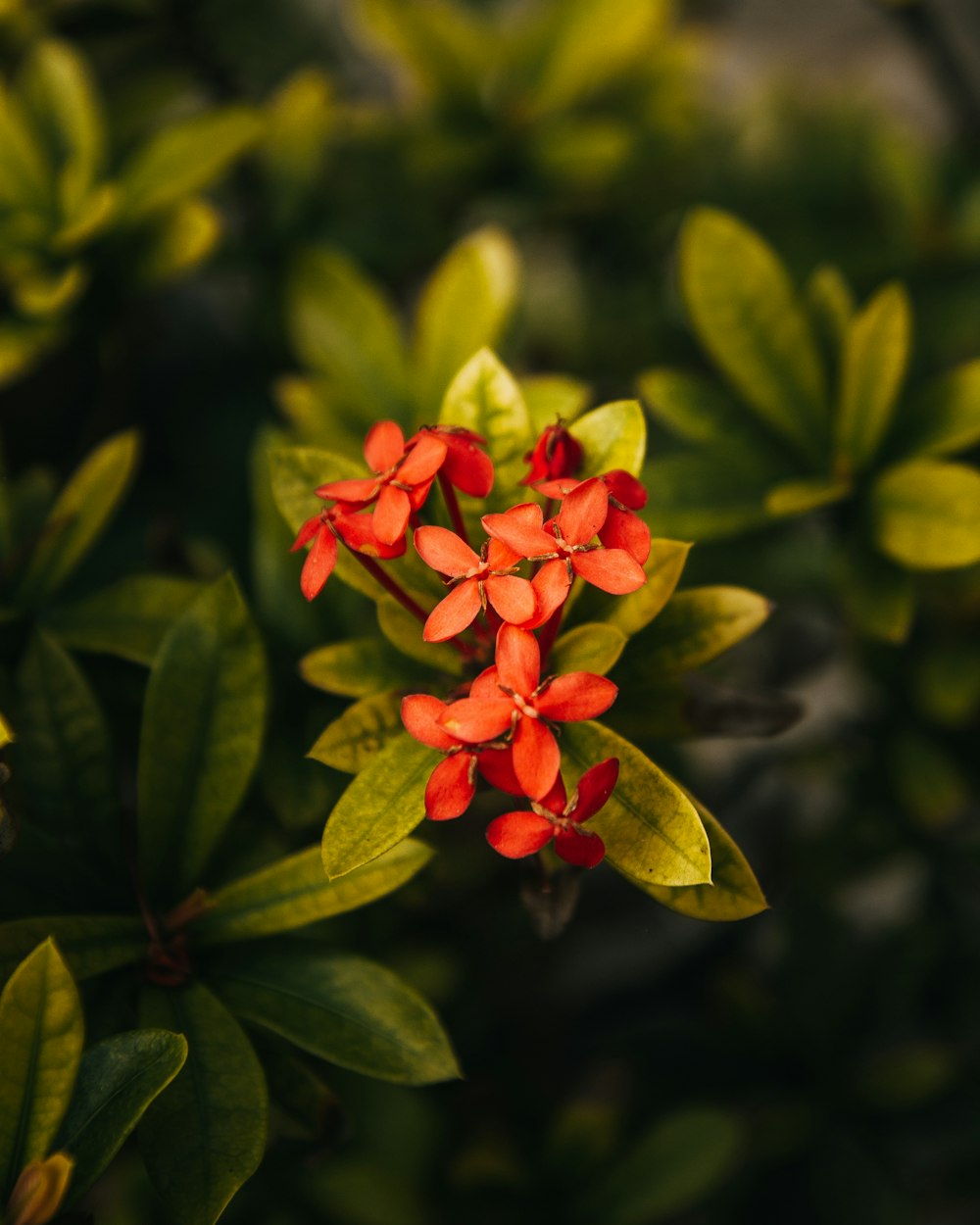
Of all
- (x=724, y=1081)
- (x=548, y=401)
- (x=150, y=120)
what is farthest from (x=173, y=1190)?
(x=150, y=120)

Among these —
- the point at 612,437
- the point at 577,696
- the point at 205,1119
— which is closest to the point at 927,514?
the point at 612,437

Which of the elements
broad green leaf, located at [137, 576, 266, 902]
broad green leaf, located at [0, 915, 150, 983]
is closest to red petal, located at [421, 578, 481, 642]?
broad green leaf, located at [137, 576, 266, 902]

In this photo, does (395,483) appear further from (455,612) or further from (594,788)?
(594,788)

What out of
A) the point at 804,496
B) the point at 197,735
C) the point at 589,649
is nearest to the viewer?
the point at 589,649

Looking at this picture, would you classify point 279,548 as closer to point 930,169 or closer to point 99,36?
point 99,36

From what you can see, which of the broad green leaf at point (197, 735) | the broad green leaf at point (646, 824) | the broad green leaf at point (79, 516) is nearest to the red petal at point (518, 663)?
the broad green leaf at point (646, 824)

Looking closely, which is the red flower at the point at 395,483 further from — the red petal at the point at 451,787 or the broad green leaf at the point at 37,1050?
the broad green leaf at the point at 37,1050

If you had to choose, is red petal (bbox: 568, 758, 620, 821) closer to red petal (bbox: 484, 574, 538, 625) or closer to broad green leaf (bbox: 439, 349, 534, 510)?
red petal (bbox: 484, 574, 538, 625)
